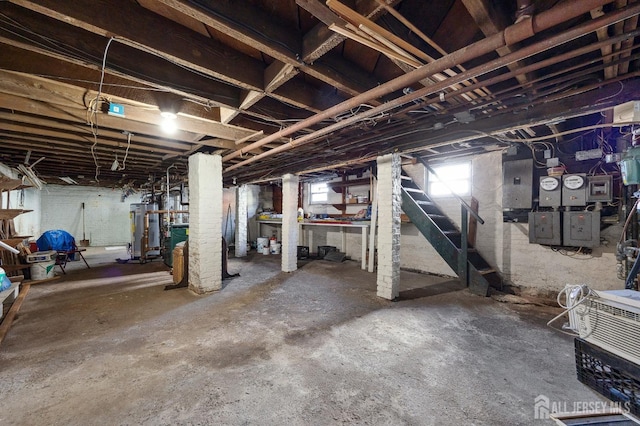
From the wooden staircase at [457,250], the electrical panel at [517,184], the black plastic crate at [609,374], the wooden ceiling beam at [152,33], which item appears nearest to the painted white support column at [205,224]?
the wooden ceiling beam at [152,33]

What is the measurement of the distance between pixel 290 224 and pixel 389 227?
2.35 m

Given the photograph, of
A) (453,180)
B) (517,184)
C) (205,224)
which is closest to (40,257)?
(205,224)

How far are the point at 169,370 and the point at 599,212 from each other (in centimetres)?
490

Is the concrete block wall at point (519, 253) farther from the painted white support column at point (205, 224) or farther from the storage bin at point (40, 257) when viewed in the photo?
the storage bin at point (40, 257)

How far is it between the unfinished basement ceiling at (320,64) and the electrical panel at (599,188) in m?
0.68

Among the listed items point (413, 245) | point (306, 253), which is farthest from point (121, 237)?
point (413, 245)

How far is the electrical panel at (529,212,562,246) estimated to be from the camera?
3.36m

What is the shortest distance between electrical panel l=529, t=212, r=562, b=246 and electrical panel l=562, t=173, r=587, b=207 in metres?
0.21

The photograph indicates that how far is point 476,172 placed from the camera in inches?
174

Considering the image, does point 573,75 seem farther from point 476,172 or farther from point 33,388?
point 33,388

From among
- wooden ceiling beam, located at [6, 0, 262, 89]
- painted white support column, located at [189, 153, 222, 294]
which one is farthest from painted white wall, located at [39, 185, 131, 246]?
wooden ceiling beam, located at [6, 0, 262, 89]

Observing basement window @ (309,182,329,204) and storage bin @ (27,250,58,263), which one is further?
basement window @ (309,182,329,204)

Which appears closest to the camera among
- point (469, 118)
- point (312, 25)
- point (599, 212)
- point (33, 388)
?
point (312, 25)

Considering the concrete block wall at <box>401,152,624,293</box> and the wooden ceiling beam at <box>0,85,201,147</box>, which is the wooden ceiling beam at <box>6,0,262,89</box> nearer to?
the wooden ceiling beam at <box>0,85,201,147</box>
